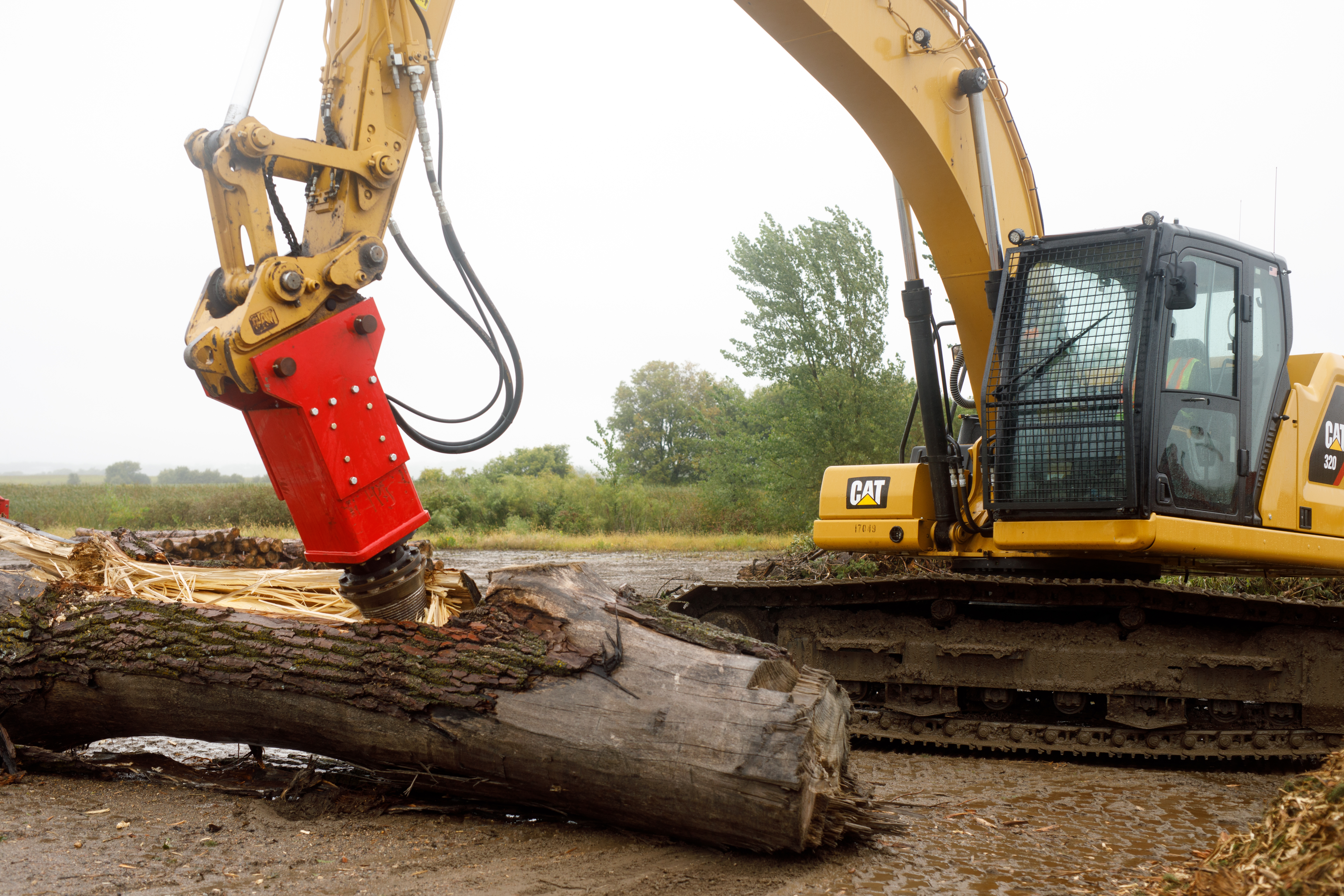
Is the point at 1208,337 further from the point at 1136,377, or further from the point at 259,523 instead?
the point at 259,523

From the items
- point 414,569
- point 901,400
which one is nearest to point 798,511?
point 901,400

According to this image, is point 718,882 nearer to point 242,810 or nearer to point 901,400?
point 242,810

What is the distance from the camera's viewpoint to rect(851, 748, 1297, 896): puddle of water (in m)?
3.29

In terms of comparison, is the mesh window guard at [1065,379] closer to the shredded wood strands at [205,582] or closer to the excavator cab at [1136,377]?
the excavator cab at [1136,377]

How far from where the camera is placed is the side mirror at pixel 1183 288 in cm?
456

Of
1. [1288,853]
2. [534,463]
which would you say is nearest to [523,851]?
[1288,853]

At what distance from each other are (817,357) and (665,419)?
30.6m

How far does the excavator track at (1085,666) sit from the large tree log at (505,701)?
1.66 meters

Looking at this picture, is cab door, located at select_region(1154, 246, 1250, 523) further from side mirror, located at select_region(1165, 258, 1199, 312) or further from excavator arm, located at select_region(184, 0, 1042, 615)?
excavator arm, located at select_region(184, 0, 1042, 615)

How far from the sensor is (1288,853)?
2402 mm

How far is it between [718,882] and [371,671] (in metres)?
1.54

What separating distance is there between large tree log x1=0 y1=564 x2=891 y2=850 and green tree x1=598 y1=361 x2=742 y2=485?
3325 centimetres

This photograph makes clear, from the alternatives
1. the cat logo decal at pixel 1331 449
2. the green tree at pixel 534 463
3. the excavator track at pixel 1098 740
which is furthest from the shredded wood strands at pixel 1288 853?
the green tree at pixel 534 463

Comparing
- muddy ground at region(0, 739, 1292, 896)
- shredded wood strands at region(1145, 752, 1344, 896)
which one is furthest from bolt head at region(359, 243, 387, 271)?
shredded wood strands at region(1145, 752, 1344, 896)
